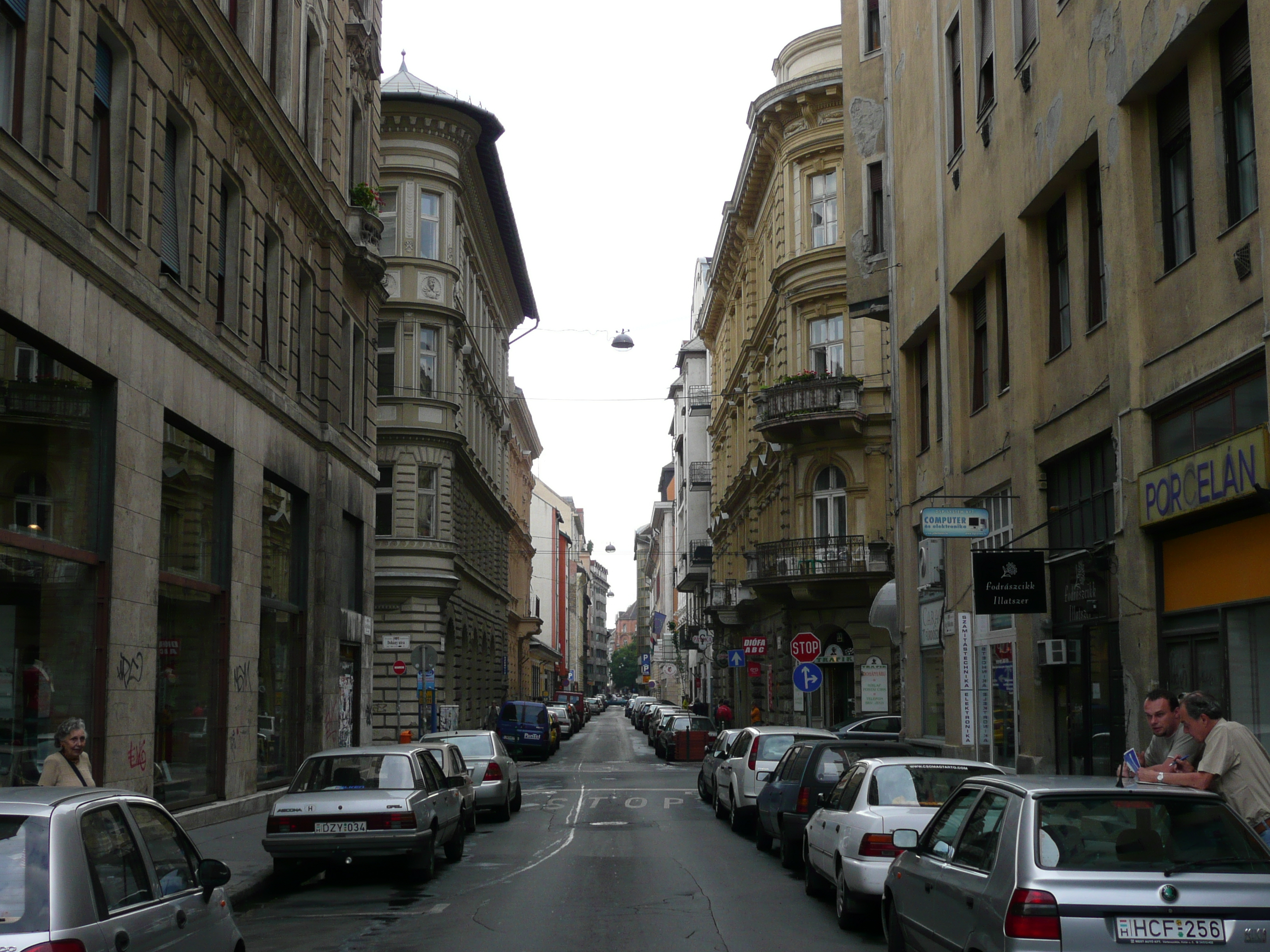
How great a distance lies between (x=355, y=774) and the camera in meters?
14.3

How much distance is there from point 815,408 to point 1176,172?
75.4 feet

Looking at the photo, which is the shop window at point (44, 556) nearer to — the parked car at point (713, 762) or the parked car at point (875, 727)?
the parked car at point (713, 762)

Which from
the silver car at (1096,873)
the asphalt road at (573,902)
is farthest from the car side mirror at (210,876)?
the silver car at (1096,873)

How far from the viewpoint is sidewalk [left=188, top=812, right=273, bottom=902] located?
43.0ft

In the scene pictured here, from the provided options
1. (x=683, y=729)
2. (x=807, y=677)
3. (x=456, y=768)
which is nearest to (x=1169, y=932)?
(x=456, y=768)

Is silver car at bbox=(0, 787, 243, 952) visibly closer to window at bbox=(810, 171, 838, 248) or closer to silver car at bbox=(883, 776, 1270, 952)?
silver car at bbox=(883, 776, 1270, 952)

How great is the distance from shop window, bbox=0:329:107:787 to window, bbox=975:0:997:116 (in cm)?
1267

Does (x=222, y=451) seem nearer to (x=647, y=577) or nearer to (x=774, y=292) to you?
(x=774, y=292)

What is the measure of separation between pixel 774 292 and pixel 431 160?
11247 mm

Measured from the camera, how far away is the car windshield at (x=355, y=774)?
14219 mm

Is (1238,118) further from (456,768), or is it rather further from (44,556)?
(44,556)

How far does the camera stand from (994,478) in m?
19.7

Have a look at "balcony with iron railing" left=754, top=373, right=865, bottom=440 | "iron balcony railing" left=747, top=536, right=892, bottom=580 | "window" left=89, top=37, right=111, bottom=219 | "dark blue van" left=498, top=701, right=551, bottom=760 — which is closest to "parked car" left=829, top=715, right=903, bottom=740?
"iron balcony railing" left=747, top=536, right=892, bottom=580

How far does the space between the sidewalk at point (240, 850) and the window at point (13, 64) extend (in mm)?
7404
